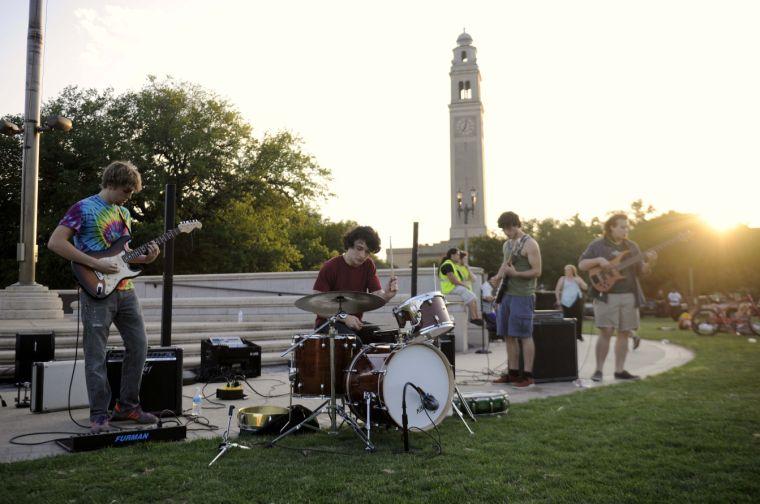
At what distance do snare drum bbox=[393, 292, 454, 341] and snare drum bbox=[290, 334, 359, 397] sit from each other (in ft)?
2.14

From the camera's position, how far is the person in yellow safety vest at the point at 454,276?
11.5 m

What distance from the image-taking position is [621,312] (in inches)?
325

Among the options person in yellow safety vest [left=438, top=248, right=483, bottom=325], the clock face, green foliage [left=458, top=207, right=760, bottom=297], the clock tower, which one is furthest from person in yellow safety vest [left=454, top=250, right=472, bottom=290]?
the clock face

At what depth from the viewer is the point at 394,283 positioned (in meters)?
5.67

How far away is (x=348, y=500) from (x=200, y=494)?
2.99 ft

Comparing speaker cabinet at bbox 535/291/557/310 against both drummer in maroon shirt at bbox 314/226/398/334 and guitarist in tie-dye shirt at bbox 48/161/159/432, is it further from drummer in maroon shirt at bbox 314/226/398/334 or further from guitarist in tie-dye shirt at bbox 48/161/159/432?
guitarist in tie-dye shirt at bbox 48/161/159/432

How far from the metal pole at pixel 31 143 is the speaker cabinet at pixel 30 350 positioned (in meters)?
6.33

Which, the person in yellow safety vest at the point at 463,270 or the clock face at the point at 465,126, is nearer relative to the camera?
the person in yellow safety vest at the point at 463,270

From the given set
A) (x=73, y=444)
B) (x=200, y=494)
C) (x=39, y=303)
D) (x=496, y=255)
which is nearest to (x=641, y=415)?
(x=200, y=494)

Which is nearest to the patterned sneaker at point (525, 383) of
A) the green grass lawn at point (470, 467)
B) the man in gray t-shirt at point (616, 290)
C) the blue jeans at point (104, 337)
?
the man in gray t-shirt at point (616, 290)

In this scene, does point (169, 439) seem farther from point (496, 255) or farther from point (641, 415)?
point (496, 255)

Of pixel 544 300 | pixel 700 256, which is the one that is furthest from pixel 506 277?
pixel 700 256

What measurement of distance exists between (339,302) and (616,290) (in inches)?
195

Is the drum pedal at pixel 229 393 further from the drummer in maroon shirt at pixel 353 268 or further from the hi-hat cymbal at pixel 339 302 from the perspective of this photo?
the hi-hat cymbal at pixel 339 302
